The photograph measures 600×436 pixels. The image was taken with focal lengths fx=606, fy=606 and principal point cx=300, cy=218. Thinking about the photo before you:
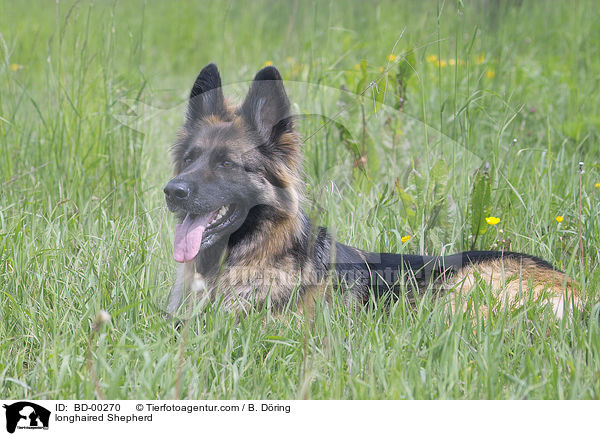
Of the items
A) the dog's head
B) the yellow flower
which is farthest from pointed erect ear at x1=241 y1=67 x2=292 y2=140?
the yellow flower

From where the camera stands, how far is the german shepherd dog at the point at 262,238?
2.98 m

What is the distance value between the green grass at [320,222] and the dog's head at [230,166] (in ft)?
0.53

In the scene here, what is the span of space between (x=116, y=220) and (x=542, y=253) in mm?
2702

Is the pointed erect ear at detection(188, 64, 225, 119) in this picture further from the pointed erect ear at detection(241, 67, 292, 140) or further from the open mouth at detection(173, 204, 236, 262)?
the open mouth at detection(173, 204, 236, 262)

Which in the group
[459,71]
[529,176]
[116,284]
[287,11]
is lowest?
[116,284]

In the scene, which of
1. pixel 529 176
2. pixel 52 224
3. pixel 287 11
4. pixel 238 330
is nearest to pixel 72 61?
pixel 52 224

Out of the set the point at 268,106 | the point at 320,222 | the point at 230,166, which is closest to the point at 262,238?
the point at 320,222

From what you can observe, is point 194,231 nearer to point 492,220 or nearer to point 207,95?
point 207,95

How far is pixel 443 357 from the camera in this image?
2545 millimetres

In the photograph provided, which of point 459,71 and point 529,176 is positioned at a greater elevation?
point 459,71

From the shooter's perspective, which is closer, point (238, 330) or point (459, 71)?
point (238, 330)
